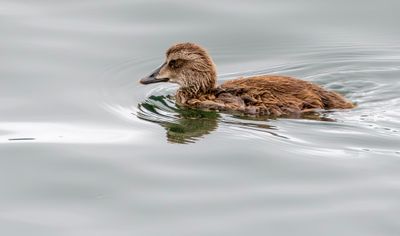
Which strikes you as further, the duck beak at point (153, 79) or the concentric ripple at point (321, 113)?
the duck beak at point (153, 79)

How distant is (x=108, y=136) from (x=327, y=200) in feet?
10.1

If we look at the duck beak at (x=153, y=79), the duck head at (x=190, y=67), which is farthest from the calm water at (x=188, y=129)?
the duck head at (x=190, y=67)

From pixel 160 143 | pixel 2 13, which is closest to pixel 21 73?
pixel 2 13

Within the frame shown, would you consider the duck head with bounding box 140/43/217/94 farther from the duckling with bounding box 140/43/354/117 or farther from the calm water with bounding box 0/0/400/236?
the calm water with bounding box 0/0/400/236

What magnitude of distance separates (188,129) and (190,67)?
1.61 meters

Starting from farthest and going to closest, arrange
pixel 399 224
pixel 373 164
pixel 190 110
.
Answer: pixel 190 110 → pixel 373 164 → pixel 399 224

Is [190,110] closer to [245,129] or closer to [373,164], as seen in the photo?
[245,129]

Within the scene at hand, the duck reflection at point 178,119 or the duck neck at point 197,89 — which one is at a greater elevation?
the duck neck at point 197,89

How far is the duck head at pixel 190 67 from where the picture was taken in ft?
44.5

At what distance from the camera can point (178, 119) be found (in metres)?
12.7

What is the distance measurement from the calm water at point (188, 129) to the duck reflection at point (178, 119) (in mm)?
34

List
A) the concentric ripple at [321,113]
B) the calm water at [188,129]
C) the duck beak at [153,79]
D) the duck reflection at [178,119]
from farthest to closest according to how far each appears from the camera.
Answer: the duck beak at [153,79]
the duck reflection at [178,119]
the concentric ripple at [321,113]
the calm water at [188,129]

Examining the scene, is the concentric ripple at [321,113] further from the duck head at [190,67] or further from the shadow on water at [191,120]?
the duck head at [190,67]

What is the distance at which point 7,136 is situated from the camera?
11789 millimetres
